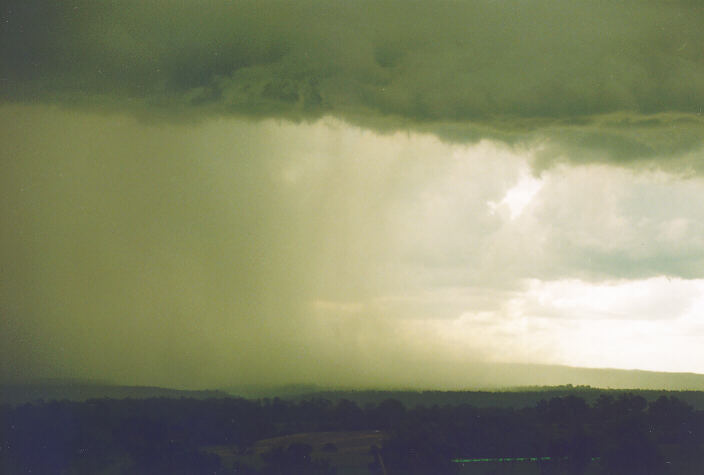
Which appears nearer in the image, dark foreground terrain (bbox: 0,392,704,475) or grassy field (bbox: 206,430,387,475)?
dark foreground terrain (bbox: 0,392,704,475)

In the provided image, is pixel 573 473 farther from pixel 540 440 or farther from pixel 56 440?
pixel 56 440

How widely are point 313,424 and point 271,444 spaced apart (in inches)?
45.3

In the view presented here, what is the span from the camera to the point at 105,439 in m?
15.2

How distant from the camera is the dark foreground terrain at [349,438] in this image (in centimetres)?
1480

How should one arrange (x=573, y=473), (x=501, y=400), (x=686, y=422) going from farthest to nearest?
(x=501, y=400) → (x=686, y=422) → (x=573, y=473)

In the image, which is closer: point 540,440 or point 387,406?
point 540,440

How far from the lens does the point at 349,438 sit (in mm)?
15820

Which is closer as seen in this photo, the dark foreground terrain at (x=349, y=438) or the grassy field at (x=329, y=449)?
the dark foreground terrain at (x=349, y=438)

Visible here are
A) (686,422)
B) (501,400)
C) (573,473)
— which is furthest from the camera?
(501,400)

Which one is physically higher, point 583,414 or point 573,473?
point 583,414

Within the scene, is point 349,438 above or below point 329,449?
above

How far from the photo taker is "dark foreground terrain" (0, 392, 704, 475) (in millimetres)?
14805

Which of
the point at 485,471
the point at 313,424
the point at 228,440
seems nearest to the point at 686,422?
the point at 485,471

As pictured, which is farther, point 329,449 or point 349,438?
point 349,438
